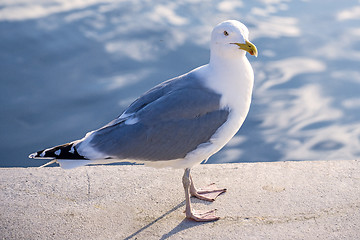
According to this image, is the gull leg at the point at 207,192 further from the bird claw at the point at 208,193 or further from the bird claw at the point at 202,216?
the bird claw at the point at 202,216

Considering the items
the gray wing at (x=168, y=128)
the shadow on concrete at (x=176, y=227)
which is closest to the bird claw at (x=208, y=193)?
the shadow on concrete at (x=176, y=227)

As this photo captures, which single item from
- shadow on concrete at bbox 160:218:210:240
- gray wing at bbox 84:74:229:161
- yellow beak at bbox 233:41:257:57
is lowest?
shadow on concrete at bbox 160:218:210:240

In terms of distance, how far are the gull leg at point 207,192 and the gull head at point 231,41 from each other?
1.09 meters

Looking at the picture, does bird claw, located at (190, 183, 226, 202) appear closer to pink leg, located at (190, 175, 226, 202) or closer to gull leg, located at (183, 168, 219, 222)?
pink leg, located at (190, 175, 226, 202)

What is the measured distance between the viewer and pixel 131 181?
4625 millimetres

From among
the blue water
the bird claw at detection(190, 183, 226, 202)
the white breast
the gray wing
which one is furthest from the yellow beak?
the blue water

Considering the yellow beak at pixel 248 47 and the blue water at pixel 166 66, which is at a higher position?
the yellow beak at pixel 248 47

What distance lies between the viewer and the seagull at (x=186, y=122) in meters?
4.01

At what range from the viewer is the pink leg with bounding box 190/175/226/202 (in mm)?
4434

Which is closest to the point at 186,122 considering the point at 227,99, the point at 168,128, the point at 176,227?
the point at 168,128

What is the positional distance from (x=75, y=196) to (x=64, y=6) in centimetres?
529

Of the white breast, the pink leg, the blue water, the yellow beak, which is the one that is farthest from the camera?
the blue water

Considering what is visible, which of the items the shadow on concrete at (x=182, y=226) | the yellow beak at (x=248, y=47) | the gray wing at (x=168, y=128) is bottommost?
the shadow on concrete at (x=182, y=226)

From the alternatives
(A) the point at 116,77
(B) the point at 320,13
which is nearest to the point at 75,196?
(A) the point at 116,77
